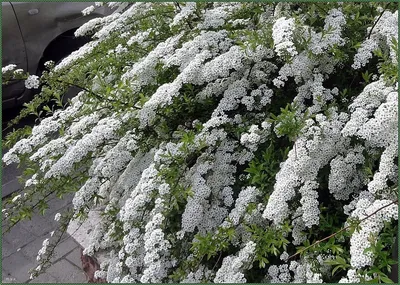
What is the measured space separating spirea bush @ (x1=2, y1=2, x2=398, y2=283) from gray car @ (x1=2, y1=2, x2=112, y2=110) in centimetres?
218

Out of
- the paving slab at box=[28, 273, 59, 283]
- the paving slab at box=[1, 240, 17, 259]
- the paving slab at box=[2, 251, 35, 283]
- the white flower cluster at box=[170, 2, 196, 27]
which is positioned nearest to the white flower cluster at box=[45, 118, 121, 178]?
the white flower cluster at box=[170, 2, 196, 27]

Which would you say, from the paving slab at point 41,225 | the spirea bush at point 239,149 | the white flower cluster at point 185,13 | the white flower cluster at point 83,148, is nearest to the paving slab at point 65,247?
the paving slab at point 41,225

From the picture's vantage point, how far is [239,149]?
1994 mm

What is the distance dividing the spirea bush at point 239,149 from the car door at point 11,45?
2161 millimetres

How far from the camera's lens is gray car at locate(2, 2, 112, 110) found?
4.30 metres

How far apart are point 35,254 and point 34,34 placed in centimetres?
219

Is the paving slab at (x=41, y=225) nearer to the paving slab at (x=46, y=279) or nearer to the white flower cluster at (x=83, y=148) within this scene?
the paving slab at (x=46, y=279)

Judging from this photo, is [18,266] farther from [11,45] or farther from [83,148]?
[11,45]

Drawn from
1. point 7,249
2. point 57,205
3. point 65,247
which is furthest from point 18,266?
point 57,205

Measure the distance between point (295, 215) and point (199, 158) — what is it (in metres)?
0.50

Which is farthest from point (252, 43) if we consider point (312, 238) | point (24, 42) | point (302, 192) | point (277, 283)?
point (24, 42)

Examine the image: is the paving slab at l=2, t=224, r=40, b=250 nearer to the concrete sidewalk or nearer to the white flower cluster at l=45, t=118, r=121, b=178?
the concrete sidewalk

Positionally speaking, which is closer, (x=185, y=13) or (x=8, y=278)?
(x=185, y=13)

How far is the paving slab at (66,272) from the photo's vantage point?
3131 millimetres
